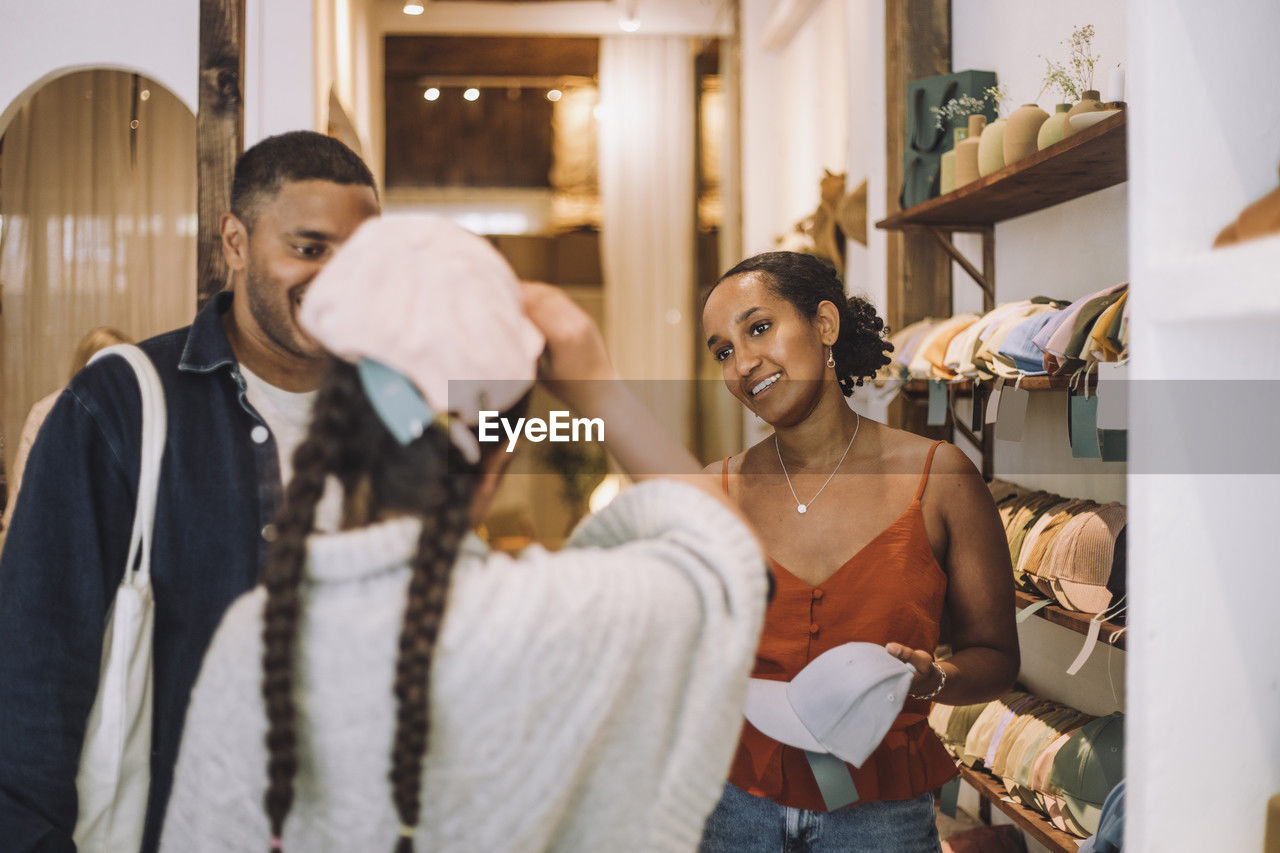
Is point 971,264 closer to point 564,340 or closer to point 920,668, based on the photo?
point 920,668

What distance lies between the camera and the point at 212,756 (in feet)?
2.63

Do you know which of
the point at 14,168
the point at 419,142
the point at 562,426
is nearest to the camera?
the point at 14,168

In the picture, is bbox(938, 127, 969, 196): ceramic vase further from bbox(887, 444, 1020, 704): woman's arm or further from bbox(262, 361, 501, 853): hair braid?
bbox(262, 361, 501, 853): hair braid

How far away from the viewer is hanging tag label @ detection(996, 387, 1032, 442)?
2002mm

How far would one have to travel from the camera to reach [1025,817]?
6.67ft

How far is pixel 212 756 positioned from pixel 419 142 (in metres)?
6.02

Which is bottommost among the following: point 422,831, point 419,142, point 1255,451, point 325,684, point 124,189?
point 422,831

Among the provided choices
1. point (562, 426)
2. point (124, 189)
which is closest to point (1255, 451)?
point (124, 189)

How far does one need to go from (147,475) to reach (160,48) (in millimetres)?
1657

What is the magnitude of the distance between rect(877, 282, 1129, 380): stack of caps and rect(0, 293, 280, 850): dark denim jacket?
133cm

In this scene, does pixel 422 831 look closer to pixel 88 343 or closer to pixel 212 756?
pixel 212 756

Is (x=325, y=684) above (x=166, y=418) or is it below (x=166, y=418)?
below

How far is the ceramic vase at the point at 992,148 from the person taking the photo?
2262 millimetres

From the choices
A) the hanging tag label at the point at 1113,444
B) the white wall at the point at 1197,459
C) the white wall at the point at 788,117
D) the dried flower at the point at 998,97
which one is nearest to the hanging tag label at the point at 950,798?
the hanging tag label at the point at 1113,444
